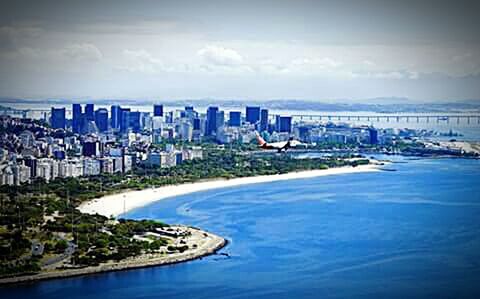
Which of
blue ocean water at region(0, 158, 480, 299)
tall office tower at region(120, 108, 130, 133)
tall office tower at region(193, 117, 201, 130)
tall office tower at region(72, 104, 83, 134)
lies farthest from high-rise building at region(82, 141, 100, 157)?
tall office tower at region(193, 117, 201, 130)

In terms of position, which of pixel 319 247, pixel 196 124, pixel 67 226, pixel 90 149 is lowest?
pixel 319 247

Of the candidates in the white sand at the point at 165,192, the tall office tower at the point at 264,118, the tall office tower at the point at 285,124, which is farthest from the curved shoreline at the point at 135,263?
the tall office tower at the point at 264,118

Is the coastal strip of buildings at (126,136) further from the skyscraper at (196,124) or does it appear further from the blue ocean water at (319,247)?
the blue ocean water at (319,247)

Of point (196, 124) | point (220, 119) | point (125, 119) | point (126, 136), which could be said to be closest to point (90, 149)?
point (126, 136)

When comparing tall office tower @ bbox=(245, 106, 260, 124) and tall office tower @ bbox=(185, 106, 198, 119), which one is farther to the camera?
tall office tower @ bbox=(185, 106, 198, 119)

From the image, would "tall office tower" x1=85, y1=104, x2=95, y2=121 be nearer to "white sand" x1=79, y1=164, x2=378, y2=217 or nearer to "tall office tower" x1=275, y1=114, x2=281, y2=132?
"tall office tower" x1=275, y1=114, x2=281, y2=132

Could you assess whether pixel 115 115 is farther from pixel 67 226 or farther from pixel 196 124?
pixel 67 226

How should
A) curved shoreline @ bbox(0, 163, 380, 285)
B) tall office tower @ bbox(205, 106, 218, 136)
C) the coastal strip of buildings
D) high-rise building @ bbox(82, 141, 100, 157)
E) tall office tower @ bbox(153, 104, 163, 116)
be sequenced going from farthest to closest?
tall office tower @ bbox(153, 104, 163, 116) → tall office tower @ bbox(205, 106, 218, 136) → high-rise building @ bbox(82, 141, 100, 157) → the coastal strip of buildings → curved shoreline @ bbox(0, 163, 380, 285)
